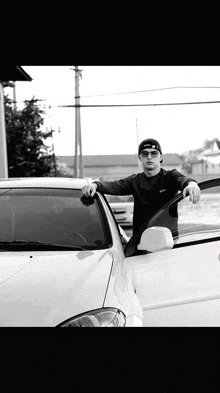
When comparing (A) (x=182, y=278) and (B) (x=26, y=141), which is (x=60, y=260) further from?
(B) (x=26, y=141)

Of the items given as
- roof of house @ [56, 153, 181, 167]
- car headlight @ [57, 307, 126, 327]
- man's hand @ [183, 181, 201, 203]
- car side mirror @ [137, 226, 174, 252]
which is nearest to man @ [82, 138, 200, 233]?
man's hand @ [183, 181, 201, 203]

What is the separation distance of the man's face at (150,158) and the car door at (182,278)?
2.03ft

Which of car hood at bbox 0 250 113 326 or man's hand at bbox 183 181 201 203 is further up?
man's hand at bbox 183 181 201 203

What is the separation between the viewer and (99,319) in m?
2.63

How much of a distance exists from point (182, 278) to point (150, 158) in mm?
1356

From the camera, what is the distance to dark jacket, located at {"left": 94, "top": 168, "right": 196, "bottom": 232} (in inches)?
171

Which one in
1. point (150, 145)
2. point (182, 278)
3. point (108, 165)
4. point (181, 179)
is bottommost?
point (108, 165)

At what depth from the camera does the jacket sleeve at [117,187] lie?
443 cm

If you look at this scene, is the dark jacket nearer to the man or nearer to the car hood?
the man

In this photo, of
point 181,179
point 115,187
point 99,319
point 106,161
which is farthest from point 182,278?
point 106,161

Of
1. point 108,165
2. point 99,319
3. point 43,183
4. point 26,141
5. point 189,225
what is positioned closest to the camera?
point 99,319

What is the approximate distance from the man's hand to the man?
18.3 inches

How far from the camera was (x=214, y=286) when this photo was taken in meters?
3.27
